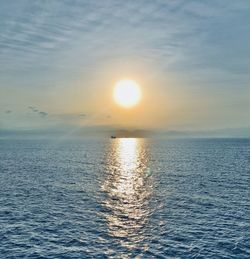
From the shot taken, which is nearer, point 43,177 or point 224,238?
point 224,238

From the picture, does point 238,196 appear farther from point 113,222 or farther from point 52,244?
point 52,244

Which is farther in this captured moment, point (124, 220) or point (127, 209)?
point (127, 209)

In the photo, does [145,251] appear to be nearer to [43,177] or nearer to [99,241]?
[99,241]

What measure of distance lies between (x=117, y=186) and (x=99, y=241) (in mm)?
45278

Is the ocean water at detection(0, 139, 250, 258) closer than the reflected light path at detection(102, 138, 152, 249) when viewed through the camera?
Yes

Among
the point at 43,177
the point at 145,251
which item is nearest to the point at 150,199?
the point at 145,251

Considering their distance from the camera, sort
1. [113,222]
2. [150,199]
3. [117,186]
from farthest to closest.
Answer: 1. [117,186]
2. [150,199]
3. [113,222]

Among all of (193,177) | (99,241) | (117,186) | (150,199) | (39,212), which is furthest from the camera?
(193,177)

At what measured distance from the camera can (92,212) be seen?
6262cm

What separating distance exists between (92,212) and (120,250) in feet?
63.8

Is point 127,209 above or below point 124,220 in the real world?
above

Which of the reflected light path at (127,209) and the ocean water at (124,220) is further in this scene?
the reflected light path at (127,209)

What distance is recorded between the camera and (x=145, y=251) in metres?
43.8

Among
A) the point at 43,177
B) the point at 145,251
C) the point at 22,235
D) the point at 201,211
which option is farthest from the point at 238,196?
the point at 43,177
